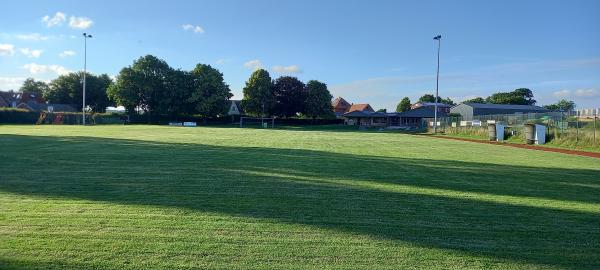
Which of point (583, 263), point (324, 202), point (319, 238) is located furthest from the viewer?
point (324, 202)

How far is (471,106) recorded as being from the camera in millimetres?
87062

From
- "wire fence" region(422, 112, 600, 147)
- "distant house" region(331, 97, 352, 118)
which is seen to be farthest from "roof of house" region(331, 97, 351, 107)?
"wire fence" region(422, 112, 600, 147)

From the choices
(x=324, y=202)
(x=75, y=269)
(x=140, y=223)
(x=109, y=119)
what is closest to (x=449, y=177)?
(x=324, y=202)

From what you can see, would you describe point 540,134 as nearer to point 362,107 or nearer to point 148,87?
point 148,87

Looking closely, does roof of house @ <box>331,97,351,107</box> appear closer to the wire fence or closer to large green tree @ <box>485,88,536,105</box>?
large green tree @ <box>485,88,536,105</box>

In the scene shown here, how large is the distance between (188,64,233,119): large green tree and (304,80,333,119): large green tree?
1662cm

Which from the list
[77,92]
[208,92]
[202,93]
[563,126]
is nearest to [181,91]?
[202,93]

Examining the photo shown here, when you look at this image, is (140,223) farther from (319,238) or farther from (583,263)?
(583,263)

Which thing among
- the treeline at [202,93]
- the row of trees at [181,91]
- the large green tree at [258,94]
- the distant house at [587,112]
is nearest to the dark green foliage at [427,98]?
the treeline at [202,93]

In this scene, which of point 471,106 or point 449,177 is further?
point 471,106

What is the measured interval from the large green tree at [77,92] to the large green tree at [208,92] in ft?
94.8

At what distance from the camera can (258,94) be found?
8131 cm

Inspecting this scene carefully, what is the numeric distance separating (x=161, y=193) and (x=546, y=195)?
7559 millimetres

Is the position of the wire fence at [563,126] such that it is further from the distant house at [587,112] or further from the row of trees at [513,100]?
the row of trees at [513,100]
